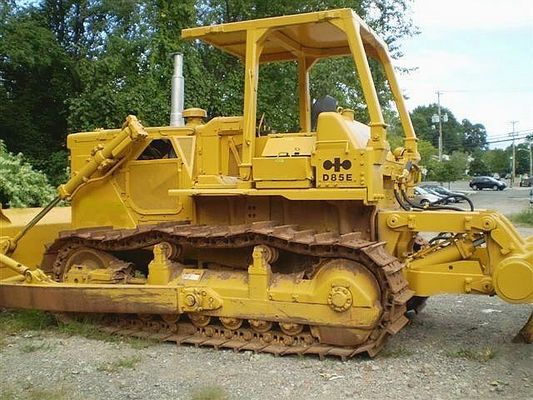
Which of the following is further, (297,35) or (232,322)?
(297,35)

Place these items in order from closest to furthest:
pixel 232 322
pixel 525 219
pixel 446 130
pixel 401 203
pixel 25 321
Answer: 1. pixel 232 322
2. pixel 401 203
3. pixel 25 321
4. pixel 525 219
5. pixel 446 130

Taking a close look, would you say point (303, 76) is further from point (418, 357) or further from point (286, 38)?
point (418, 357)

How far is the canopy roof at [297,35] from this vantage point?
6.08 m

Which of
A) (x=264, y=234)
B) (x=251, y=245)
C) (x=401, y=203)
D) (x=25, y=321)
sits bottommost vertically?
(x=25, y=321)

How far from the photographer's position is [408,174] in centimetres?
729

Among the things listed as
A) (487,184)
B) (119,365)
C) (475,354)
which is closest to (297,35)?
(475,354)

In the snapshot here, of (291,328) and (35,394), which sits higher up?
(291,328)

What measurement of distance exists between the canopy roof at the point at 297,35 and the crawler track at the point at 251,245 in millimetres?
1878

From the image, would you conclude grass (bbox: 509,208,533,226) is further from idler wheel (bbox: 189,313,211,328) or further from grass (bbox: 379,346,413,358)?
idler wheel (bbox: 189,313,211,328)

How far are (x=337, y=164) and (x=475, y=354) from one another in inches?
79.4

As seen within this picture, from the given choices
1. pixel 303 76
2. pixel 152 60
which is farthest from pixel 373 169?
pixel 152 60

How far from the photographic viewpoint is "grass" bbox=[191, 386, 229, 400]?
466 centimetres

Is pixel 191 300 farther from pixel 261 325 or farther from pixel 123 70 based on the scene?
pixel 123 70

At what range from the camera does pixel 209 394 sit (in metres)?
4.70
